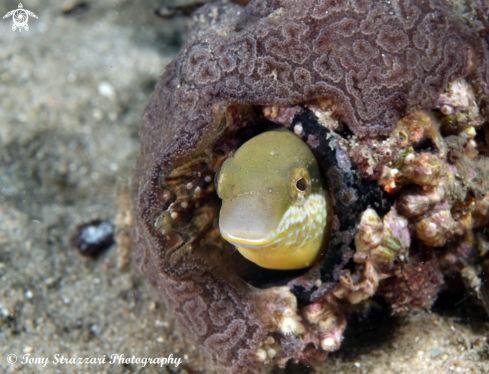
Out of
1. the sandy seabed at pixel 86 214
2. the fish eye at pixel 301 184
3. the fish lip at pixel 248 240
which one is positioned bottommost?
the sandy seabed at pixel 86 214

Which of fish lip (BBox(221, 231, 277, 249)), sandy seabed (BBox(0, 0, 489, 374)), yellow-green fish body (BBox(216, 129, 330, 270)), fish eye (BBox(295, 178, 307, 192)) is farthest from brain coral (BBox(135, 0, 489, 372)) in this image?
sandy seabed (BBox(0, 0, 489, 374))

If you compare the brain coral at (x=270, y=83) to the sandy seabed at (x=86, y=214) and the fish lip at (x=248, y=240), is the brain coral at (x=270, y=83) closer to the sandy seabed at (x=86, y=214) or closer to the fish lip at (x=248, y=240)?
the fish lip at (x=248, y=240)

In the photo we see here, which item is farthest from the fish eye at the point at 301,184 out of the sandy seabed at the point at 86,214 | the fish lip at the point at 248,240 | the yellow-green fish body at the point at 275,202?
the sandy seabed at the point at 86,214

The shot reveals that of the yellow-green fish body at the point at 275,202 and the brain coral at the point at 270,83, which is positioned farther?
the brain coral at the point at 270,83

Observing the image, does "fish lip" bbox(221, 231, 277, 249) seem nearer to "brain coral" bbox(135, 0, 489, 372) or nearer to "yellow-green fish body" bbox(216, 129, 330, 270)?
"yellow-green fish body" bbox(216, 129, 330, 270)

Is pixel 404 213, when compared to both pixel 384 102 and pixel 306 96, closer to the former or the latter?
pixel 384 102

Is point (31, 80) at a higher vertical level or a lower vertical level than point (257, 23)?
lower

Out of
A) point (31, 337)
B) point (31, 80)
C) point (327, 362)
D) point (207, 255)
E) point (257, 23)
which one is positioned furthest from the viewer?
point (31, 80)

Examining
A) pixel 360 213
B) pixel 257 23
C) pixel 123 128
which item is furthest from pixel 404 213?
pixel 123 128
